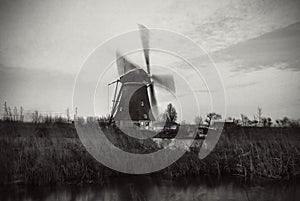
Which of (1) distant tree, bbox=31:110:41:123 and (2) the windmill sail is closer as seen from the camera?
(1) distant tree, bbox=31:110:41:123

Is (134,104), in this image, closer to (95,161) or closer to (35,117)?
(35,117)

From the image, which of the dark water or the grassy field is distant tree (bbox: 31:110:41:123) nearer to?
the grassy field

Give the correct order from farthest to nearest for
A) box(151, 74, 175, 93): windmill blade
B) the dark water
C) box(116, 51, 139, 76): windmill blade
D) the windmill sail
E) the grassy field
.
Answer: box(116, 51, 139, 76): windmill blade → box(151, 74, 175, 93): windmill blade → the windmill sail → the grassy field → the dark water

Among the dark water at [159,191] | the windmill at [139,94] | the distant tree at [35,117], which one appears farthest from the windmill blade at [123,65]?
the dark water at [159,191]

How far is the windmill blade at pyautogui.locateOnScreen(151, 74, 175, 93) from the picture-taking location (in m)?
19.6

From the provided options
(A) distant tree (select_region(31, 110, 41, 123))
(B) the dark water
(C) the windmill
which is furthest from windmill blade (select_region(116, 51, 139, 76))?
(B) the dark water

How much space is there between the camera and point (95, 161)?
7.94 m

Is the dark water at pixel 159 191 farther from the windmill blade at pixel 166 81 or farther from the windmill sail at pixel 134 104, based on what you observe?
the windmill blade at pixel 166 81

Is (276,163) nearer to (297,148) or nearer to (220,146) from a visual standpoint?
(297,148)

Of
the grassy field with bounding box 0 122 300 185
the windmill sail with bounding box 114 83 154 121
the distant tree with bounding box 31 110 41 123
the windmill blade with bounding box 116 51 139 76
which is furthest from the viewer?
the windmill blade with bounding box 116 51 139 76

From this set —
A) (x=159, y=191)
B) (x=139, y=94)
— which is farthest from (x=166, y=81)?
(x=159, y=191)

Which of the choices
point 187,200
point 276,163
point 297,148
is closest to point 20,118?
point 187,200

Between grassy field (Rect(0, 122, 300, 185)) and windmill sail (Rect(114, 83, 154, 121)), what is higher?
windmill sail (Rect(114, 83, 154, 121))

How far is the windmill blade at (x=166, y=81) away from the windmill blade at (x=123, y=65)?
7.71ft
